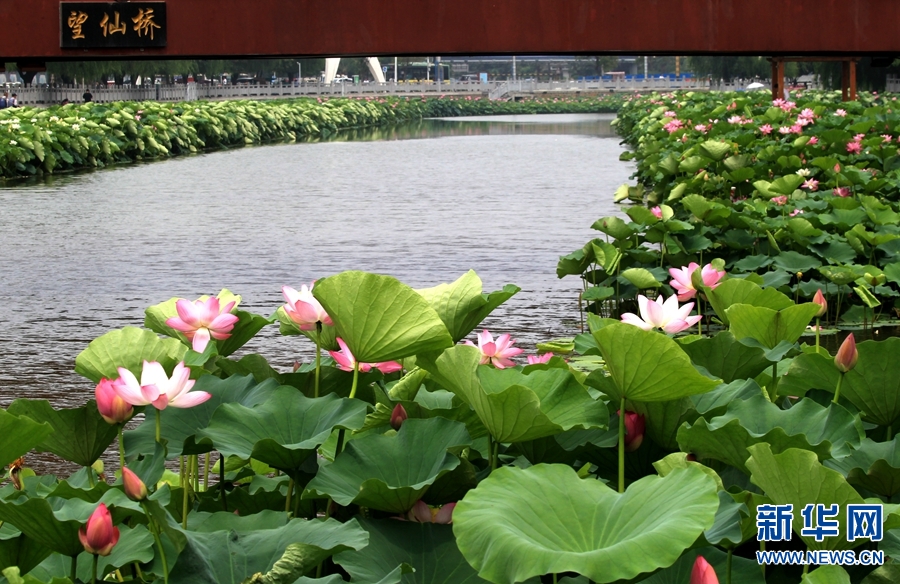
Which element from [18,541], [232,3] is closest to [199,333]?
[18,541]

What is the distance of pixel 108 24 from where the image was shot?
7863 mm

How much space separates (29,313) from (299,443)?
6304 millimetres

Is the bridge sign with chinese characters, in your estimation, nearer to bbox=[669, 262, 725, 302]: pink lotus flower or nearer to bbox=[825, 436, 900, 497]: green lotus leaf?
bbox=[669, 262, 725, 302]: pink lotus flower

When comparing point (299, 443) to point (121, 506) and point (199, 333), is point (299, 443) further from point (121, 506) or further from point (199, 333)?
point (199, 333)

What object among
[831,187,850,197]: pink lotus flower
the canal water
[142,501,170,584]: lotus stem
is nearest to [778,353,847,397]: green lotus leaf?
[142,501,170,584]: lotus stem

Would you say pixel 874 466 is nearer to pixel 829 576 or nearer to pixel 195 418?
pixel 829 576

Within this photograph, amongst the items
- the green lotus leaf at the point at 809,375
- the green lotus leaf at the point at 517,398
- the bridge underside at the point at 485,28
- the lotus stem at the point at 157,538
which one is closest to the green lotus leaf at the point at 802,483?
the green lotus leaf at the point at 517,398

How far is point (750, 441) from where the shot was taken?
5.48 feet

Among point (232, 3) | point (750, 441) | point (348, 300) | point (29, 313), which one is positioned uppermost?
point (232, 3)

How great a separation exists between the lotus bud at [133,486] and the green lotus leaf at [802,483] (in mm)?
753

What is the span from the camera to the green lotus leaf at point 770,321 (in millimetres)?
2240

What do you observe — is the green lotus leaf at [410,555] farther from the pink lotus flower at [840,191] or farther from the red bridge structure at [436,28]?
the pink lotus flower at [840,191]

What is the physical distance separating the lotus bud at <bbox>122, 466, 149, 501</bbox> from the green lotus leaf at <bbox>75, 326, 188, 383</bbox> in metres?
0.60

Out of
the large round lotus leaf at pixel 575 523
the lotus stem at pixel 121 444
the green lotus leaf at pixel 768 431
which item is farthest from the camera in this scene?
the lotus stem at pixel 121 444
